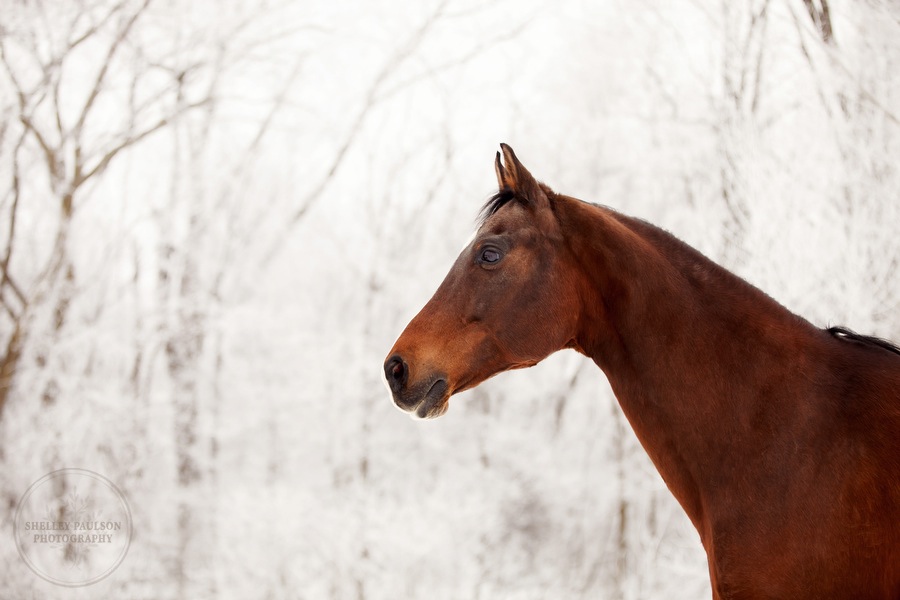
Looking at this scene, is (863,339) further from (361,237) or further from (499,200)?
(361,237)

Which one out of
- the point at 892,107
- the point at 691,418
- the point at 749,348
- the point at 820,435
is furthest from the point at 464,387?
the point at 892,107

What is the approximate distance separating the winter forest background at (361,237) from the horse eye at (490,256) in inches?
103

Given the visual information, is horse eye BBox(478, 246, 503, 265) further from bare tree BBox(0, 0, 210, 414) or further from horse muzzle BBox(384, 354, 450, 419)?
bare tree BBox(0, 0, 210, 414)

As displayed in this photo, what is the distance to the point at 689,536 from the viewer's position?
447cm

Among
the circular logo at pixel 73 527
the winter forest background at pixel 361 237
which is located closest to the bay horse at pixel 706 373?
the winter forest background at pixel 361 237

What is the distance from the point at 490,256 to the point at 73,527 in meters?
3.70

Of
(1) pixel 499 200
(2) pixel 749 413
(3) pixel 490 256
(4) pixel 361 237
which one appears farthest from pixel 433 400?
(4) pixel 361 237

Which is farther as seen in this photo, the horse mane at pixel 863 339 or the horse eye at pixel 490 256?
the horse eye at pixel 490 256

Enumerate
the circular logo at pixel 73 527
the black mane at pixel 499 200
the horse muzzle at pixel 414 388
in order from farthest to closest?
1. the circular logo at pixel 73 527
2. the black mane at pixel 499 200
3. the horse muzzle at pixel 414 388

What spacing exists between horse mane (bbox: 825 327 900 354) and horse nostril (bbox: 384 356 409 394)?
2.87 ft

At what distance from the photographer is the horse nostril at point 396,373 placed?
4.81 ft

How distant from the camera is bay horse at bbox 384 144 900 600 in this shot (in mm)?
1241

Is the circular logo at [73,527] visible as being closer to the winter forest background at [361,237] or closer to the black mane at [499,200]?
the winter forest background at [361,237]

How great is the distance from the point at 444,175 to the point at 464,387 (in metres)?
3.50
